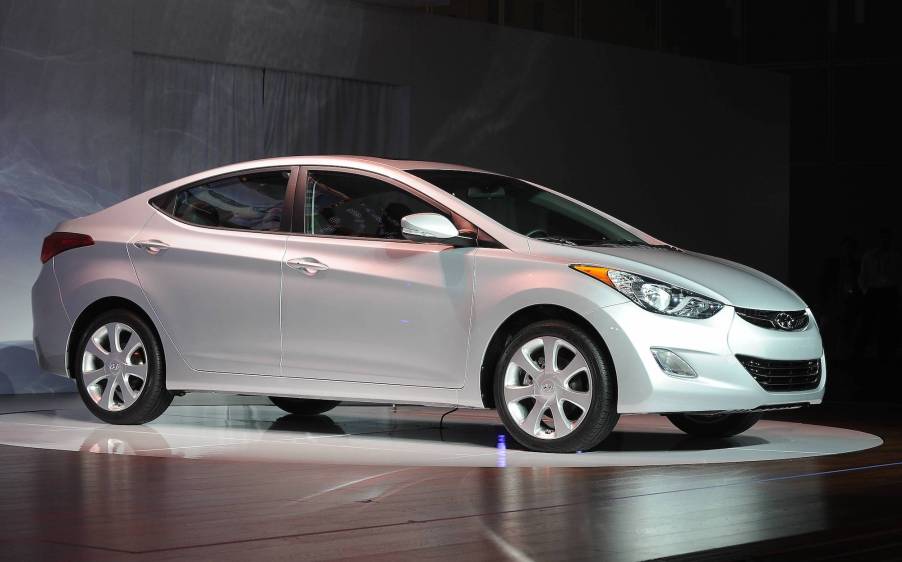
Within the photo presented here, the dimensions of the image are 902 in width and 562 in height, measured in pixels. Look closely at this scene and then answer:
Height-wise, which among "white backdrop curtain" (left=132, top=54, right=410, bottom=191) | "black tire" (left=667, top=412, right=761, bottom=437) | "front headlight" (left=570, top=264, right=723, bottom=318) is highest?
"white backdrop curtain" (left=132, top=54, right=410, bottom=191)

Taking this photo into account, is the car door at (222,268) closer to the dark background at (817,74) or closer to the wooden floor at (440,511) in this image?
the wooden floor at (440,511)

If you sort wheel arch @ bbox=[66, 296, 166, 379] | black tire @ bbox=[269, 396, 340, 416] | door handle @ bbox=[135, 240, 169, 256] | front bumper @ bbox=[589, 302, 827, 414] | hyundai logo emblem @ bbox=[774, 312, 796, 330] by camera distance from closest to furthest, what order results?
1. front bumper @ bbox=[589, 302, 827, 414]
2. hyundai logo emblem @ bbox=[774, 312, 796, 330]
3. door handle @ bbox=[135, 240, 169, 256]
4. wheel arch @ bbox=[66, 296, 166, 379]
5. black tire @ bbox=[269, 396, 340, 416]

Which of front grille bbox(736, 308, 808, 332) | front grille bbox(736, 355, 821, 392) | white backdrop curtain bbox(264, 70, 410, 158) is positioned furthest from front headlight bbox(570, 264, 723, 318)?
white backdrop curtain bbox(264, 70, 410, 158)

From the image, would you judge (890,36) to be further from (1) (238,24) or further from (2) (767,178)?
(1) (238,24)

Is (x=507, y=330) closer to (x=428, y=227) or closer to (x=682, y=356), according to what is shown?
(x=428, y=227)

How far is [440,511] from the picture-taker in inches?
225

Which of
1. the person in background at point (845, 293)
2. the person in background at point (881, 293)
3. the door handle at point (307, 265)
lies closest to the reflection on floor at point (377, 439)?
the door handle at point (307, 265)

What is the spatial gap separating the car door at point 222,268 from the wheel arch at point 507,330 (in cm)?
122

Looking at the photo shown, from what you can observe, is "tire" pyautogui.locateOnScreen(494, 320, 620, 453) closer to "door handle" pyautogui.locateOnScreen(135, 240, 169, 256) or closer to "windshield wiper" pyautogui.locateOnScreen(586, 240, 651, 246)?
"windshield wiper" pyautogui.locateOnScreen(586, 240, 651, 246)

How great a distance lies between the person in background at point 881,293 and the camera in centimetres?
1839

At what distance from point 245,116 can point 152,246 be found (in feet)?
17.7

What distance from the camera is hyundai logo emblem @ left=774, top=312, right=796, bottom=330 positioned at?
7.91 m

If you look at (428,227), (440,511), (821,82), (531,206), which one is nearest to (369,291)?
(428,227)

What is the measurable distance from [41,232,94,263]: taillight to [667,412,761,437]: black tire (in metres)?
3.60
